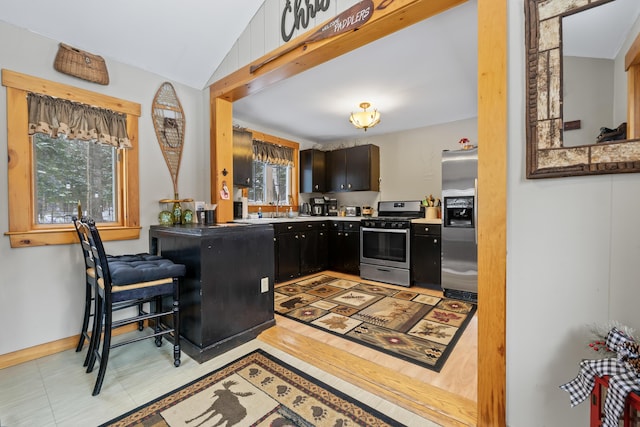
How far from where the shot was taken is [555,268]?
3.97ft

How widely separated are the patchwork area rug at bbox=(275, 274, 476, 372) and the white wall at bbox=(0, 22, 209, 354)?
5.62 ft

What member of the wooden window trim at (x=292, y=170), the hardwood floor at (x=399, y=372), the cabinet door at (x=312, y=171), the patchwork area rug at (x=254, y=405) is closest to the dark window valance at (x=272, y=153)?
the wooden window trim at (x=292, y=170)

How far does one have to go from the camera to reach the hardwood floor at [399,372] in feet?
5.06

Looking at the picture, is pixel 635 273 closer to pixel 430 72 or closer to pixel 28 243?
pixel 430 72

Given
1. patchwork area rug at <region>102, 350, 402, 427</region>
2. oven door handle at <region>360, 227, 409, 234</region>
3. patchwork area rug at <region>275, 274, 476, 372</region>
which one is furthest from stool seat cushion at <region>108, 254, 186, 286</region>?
oven door handle at <region>360, 227, 409, 234</region>

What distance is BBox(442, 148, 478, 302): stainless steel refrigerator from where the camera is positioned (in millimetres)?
3309

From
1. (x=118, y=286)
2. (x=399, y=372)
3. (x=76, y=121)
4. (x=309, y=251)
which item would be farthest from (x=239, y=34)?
(x=399, y=372)

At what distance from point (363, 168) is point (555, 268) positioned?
3815 mm

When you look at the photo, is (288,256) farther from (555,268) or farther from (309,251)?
(555,268)

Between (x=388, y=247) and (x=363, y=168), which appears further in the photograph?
(x=363, y=168)

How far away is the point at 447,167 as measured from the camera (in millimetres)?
3469

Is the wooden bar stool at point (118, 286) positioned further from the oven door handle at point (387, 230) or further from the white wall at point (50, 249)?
the oven door handle at point (387, 230)

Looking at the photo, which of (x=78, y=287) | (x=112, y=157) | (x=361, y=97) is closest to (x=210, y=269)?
(x=78, y=287)

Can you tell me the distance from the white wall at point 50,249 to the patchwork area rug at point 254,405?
1.23 m
